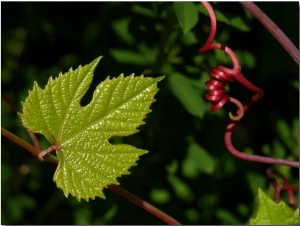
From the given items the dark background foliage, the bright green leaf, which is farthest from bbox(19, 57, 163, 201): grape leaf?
the dark background foliage

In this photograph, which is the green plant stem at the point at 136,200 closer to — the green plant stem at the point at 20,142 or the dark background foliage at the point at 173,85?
the green plant stem at the point at 20,142

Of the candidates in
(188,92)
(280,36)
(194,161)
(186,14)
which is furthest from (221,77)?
(194,161)

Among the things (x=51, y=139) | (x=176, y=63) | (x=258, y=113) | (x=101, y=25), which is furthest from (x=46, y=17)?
(x=51, y=139)

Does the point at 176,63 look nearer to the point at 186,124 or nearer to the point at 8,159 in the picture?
the point at 186,124

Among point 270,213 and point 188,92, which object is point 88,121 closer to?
point 270,213

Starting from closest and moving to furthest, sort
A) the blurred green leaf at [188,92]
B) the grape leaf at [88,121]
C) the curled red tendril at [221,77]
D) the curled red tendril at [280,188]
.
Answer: the grape leaf at [88,121], the curled red tendril at [221,77], the curled red tendril at [280,188], the blurred green leaf at [188,92]

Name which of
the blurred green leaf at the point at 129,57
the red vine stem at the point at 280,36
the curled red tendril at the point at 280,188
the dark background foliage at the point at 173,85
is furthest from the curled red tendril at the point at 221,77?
the blurred green leaf at the point at 129,57
